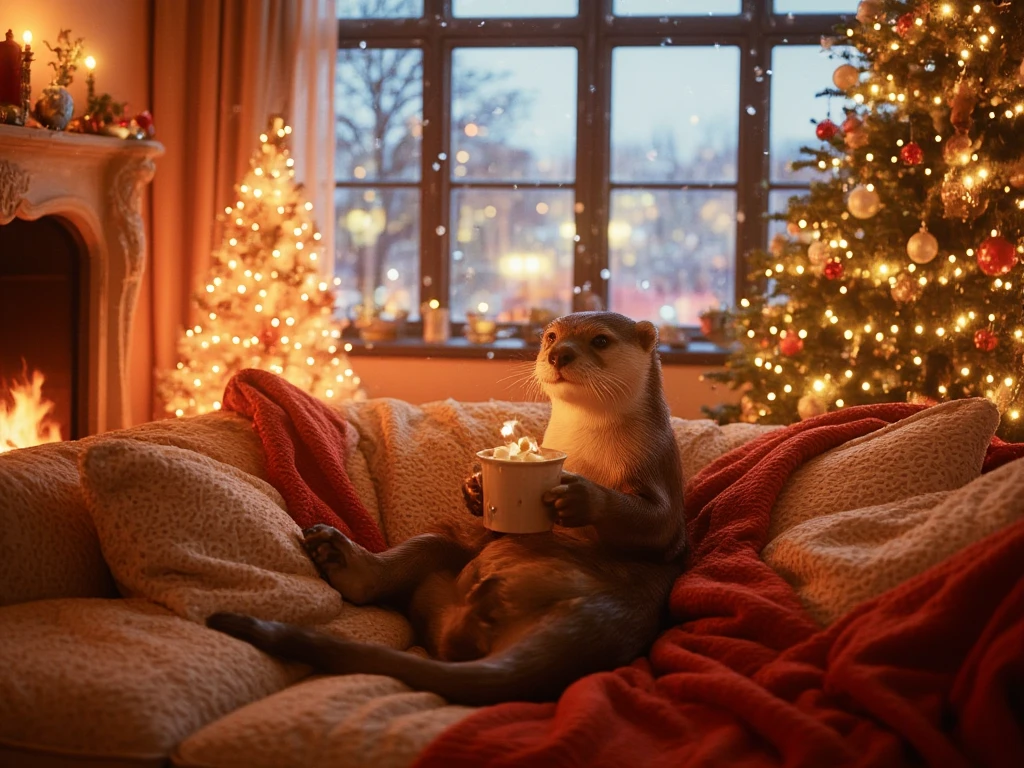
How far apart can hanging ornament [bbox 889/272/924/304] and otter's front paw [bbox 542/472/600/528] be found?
6.72ft

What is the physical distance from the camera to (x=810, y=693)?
1.67 m

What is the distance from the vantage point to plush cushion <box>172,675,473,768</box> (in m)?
1.54

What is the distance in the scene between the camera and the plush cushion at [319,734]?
1.54 m

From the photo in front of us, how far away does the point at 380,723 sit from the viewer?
1.58 meters

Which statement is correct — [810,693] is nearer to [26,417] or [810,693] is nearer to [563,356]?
[563,356]

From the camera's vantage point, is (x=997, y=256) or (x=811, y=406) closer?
(x=997, y=256)

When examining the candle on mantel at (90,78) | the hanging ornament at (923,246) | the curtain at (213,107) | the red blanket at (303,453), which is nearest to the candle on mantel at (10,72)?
the candle on mantel at (90,78)

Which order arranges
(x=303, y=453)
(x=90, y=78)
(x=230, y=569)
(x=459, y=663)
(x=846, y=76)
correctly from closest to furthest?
(x=459, y=663) < (x=230, y=569) < (x=303, y=453) < (x=846, y=76) < (x=90, y=78)

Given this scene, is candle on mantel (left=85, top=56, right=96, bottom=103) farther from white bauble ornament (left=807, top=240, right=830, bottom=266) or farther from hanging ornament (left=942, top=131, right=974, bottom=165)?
hanging ornament (left=942, top=131, right=974, bottom=165)

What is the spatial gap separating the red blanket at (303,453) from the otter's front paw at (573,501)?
22.8 inches

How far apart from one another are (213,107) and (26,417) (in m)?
1.85

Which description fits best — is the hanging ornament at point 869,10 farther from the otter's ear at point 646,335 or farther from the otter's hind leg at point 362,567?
the otter's hind leg at point 362,567

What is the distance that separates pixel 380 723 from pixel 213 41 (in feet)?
14.9

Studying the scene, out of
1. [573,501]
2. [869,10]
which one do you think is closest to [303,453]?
[573,501]
